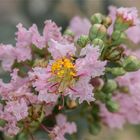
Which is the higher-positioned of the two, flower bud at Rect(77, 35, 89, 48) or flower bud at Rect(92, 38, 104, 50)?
flower bud at Rect(77, 35, 89, 48)

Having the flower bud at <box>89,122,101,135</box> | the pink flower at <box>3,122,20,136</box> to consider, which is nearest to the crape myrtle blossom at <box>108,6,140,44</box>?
the flower bud at <box>89,122,101,135</box>

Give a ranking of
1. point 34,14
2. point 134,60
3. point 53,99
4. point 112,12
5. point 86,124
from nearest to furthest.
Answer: point 53,99, point 134,60, point 112,12, point 86,124, point 34,14

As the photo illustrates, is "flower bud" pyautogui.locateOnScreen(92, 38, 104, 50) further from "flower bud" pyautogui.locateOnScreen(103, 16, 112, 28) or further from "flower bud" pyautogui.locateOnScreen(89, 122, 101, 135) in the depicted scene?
"flower bud" pyautogui.locateOnScreen(89, 122, 101, 135)

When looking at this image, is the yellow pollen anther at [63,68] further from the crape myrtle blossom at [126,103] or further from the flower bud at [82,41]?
the crape myrtle blossom at [126,103]

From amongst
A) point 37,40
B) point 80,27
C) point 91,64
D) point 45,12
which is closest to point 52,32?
point 37,40

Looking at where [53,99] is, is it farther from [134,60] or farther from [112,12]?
[112,12]

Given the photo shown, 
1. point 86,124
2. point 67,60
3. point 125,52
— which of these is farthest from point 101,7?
point 67,60
